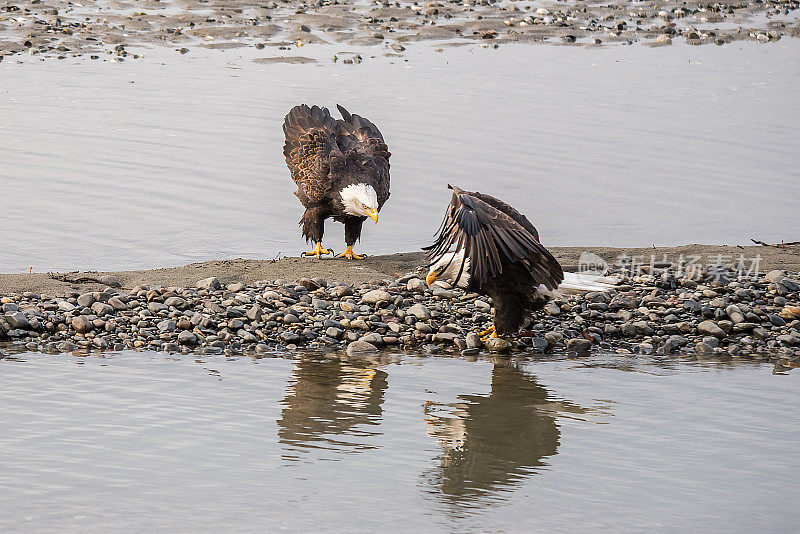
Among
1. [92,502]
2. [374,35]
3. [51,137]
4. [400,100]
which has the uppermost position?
[374,35]

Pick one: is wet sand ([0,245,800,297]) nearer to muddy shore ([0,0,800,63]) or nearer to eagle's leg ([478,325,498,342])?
eagle's leg ([478,325,498,342])

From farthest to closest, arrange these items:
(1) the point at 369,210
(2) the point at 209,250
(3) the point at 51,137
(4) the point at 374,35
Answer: (4) the point at 374,35 < (3) the point at 51,137 < (2) the point at 209,250 < (1) the point at 369,210

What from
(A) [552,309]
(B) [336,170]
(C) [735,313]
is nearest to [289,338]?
(A) [552,309]

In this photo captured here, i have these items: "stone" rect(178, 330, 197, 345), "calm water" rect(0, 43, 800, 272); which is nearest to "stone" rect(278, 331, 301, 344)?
"stone" rect(178, 330, 197, 345)

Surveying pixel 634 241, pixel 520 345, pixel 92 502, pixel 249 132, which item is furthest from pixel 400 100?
pixel 92 502

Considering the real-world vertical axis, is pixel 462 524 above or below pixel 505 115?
below

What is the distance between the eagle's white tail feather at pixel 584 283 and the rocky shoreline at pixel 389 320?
6 cm

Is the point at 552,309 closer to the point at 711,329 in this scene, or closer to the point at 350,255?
the point at 711,329

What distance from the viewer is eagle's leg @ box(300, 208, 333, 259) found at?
358 inches

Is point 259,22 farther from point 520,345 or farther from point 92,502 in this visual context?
point 92,502

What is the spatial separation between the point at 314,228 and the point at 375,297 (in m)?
1.77

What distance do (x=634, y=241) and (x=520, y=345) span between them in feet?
9.39

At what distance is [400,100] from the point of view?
52.0 ft

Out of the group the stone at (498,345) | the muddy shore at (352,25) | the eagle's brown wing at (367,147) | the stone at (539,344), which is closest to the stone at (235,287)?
the eagle's brown wing at (367,147)
